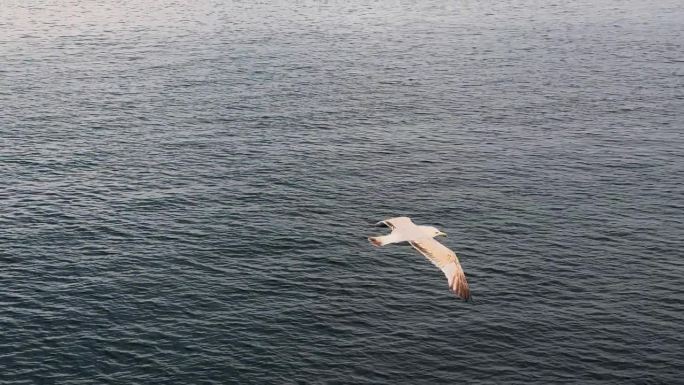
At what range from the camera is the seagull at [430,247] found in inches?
1970

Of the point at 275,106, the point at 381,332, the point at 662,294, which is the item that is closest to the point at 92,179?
the point at 275,106

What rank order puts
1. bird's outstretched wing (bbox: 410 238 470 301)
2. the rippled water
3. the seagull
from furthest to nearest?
1. the rippled water
2. the seagull
3. bird's outstretched wing (bbox: 410 238 470 301)

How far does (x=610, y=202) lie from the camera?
142 metres

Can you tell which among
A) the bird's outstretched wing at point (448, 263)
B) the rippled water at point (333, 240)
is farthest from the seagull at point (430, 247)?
the rippled water at point (333, 240)

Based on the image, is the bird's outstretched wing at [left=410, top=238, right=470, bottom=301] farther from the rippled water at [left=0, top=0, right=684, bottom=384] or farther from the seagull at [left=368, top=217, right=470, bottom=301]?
the rippled water at [left=0, top=0, right=684, bottom=384]

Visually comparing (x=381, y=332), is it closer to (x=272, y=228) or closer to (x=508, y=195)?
(x=272, y=228)

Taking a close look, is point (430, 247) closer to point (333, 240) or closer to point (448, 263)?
point (448, 263)

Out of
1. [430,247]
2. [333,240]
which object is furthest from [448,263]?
[333,240]

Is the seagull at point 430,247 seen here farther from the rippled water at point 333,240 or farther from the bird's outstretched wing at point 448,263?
the rippled water at point 333,240

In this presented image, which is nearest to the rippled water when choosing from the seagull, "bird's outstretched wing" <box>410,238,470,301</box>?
the seagull

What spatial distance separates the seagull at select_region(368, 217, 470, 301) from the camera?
1970 inches

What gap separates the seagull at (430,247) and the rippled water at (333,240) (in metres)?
43.1

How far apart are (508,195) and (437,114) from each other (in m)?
47.6

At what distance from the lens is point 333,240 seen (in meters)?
129
